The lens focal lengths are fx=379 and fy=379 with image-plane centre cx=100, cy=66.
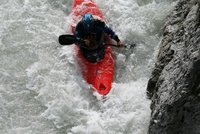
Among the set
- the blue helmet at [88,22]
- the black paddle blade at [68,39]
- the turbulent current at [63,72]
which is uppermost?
the blue helmet at [88,22]

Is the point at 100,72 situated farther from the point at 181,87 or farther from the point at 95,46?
the point at 181,87

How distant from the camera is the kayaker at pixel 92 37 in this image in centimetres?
778

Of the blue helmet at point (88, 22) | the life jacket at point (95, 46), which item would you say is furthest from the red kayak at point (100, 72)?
the blue helmet at point (88, 22)

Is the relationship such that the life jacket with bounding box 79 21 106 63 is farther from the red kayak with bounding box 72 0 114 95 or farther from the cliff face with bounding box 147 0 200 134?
the cliff face with bounding box 147 0 200 134

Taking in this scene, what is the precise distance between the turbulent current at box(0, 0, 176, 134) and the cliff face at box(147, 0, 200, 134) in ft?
3.83

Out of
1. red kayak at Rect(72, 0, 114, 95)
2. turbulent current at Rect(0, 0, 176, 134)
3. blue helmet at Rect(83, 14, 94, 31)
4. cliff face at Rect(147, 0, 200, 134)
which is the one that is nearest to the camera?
cliff face at Rect(147, 0, 200, 134)

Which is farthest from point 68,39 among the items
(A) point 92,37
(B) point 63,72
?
(B) point 63,72

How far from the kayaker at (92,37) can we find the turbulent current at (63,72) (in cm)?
48

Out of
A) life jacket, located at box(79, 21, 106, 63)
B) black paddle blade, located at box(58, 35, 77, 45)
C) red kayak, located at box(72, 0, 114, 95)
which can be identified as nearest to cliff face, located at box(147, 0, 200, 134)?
red kayak, located at box(72, 0, 114, 95)

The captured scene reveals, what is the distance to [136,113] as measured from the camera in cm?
683

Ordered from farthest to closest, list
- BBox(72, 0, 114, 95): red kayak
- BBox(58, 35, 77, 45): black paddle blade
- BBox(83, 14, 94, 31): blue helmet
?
BBox(58, 35, 77, 45): black paddle blade, BBox(83, 14, 94, 31): blue helmet, BBox(72, 0, 114, 95): red kayak

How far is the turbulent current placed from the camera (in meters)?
7.09

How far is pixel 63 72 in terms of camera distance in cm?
825

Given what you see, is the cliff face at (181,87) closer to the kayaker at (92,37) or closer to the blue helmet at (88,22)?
the kayaker at (92,37)
